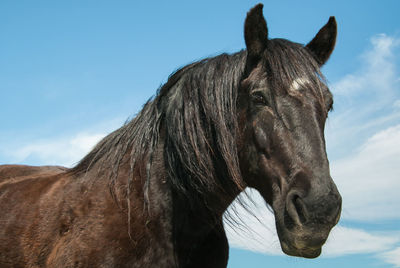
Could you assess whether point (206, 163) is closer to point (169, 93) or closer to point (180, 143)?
point (180, 143)

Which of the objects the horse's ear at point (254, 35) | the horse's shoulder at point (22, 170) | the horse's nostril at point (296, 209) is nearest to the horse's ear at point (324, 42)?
the horse's ear at point (254, 35)

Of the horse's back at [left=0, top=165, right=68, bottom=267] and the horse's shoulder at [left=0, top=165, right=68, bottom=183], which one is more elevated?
the horse's shoulder at [left=0, top=165, right=68, bottom=183]

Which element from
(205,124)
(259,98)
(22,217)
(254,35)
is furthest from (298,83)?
(22,217)

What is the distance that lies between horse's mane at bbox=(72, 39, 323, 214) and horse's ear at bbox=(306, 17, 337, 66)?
1.32 feet

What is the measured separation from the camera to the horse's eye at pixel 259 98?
3436 mm

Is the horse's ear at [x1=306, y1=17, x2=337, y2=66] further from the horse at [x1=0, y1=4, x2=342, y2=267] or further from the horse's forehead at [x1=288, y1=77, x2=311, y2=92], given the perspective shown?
the horse's forehead at [x1=288, y1=77, x2=311, y2=92]

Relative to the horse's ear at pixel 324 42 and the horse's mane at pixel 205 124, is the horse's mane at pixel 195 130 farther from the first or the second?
the horse's ear at pixel 324 42

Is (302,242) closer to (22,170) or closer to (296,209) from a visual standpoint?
(296,209)

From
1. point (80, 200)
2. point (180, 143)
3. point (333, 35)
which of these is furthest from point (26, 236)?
point (333, 35)

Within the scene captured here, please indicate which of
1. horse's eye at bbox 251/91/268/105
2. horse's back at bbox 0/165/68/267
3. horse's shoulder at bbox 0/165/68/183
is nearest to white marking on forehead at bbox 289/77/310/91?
horse's eye at bbox 251/91/268/105

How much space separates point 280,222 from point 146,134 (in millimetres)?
1562

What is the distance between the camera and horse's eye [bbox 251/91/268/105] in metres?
3.44

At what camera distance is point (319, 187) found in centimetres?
289

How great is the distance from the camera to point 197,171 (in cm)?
359
